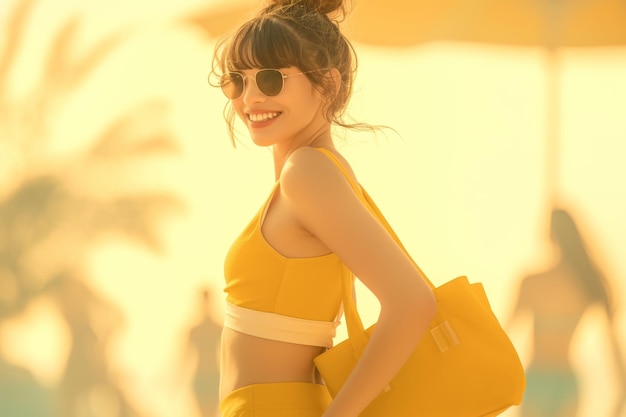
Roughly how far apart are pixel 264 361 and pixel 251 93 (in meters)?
0.49

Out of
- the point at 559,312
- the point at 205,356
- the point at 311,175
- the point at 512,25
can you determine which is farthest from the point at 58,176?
the point at 311,175

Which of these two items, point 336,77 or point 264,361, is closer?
point 264,361

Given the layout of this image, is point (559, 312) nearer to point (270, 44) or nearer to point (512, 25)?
point (512, 25)

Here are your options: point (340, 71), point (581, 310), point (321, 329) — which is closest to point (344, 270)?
point (321, 329)

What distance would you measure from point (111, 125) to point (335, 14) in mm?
3515

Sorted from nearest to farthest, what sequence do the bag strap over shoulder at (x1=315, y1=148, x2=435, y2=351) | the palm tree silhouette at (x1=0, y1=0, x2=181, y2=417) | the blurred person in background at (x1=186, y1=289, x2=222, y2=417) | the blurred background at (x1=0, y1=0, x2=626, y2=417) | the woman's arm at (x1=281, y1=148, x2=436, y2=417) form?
the woman's arm at (x1=281, y1=148, x2=436, y2=417)
the bag strap over shoulder at (x1=315, y1=148, x2=435, y2=351)
the blurred background at (x1=0, y1=0, x2=626, y2=417)
the blurred person in background at (x1=186, y1=289, x2=222, y2=417)
the palm tree silhouette at (x1=0, y1=0, x2=181, y2=417)

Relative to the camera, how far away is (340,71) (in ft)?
6.11

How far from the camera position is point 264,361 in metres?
1.64

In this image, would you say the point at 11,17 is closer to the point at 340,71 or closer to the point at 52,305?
the point at 52,305

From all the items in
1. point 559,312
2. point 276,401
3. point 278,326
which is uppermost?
point 278,326

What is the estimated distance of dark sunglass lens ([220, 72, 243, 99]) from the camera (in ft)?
6.01

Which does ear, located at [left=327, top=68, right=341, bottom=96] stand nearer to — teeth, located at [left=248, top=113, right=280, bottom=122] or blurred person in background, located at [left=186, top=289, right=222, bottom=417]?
teeth, located at [left=248, top=113, right=280, bottom=122]

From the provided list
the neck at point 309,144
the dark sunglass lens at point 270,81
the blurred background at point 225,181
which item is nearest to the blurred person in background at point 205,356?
the blurred background at point 225,181

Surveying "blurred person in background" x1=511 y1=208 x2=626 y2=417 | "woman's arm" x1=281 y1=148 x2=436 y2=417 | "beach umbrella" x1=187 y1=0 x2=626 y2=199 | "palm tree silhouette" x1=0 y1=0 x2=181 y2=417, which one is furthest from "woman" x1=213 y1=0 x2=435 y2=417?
"palm tree silhouette" x1=0 y1=0 x2=181 y2=417
